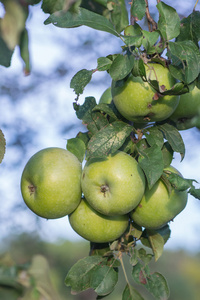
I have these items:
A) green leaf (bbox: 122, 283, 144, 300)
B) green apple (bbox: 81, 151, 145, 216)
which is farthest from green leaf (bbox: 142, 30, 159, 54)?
green leaf (bbox: 122, 283, 144, 300)

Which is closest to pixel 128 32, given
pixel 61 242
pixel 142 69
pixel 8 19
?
pixel 142 69

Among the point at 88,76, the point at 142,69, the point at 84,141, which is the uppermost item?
the point at 142,69

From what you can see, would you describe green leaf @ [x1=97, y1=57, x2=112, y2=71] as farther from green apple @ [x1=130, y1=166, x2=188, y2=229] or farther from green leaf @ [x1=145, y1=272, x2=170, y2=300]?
green leaf @ [x1=145, y1=272, x2=170, y2=300]

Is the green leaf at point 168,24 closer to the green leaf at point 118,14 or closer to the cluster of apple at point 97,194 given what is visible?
the green leaf at point 118,14

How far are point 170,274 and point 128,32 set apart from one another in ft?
24.3

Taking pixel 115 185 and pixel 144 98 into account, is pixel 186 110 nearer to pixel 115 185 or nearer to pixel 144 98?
pixel 144 98

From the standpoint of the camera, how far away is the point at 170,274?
7.83 metres

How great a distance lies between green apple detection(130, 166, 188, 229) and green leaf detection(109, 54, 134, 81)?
0.33 m

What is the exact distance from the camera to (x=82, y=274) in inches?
47.2

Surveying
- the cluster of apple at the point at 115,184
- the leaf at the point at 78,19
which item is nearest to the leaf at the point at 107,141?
the cluster of apple at the point at 115,184

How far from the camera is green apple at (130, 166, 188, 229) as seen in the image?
117cm

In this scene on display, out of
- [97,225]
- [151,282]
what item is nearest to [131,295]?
[151,282]

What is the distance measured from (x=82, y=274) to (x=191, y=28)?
79 cm

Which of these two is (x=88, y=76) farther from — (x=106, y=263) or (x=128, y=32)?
(x=106, y=263)
